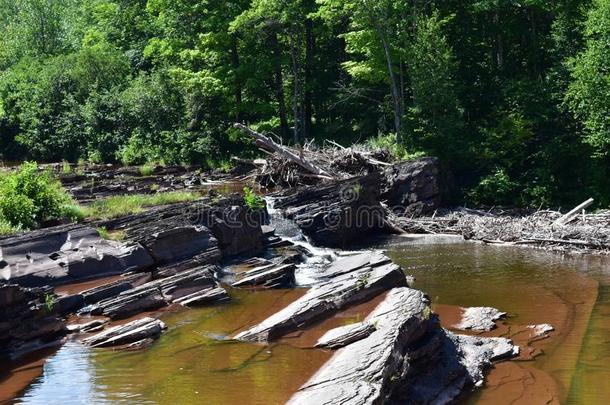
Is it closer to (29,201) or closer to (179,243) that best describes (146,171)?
(29,201)

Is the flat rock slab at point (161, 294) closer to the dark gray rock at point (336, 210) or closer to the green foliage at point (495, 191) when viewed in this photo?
the dark gray rock at point (336, 210)

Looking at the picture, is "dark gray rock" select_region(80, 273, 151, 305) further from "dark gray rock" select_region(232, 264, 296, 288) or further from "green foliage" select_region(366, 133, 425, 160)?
"green foliage" select_region(366, 133, 425, 160)

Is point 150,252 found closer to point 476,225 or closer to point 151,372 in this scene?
point 151,372

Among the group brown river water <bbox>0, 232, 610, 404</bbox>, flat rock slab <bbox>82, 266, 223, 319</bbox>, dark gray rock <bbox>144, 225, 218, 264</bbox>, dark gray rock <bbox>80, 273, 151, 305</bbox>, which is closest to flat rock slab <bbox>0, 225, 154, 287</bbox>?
dark gray rock <bbox>144, 225, 218, 264</bbox>

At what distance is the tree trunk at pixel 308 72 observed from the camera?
41.6 metres

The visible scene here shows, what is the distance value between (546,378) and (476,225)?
12.5 metres

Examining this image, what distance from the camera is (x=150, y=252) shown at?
1819 cm

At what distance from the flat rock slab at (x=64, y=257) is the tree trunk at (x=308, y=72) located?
23865 millimetres

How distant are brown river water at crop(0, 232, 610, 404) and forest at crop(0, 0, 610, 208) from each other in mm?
10868

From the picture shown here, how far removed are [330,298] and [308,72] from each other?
2889cm

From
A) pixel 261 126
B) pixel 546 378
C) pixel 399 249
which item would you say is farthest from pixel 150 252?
pixel 261 126

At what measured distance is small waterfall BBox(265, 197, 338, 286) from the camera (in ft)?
62.8

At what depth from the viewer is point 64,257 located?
55.5 ft

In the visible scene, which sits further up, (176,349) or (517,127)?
(517,127)
